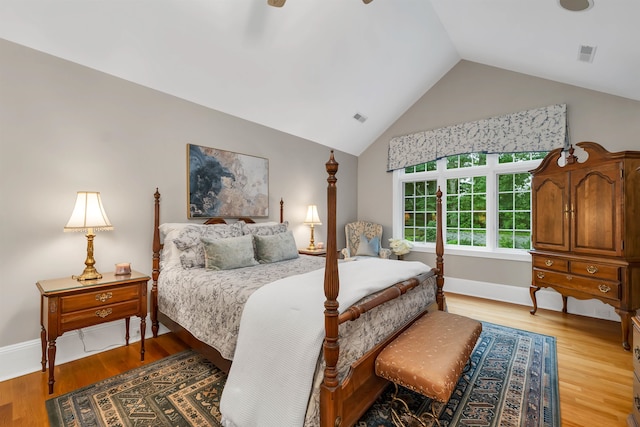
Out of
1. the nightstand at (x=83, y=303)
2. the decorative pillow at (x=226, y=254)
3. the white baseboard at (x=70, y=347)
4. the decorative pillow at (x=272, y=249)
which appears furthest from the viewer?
the decorative pillow at (x=272, y=249)

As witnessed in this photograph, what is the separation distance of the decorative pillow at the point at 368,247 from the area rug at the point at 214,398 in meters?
2.43

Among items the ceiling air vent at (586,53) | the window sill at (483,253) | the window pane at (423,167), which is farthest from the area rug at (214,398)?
the window pane at (423,167)

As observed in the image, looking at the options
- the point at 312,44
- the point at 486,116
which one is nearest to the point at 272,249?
the point at 312,44

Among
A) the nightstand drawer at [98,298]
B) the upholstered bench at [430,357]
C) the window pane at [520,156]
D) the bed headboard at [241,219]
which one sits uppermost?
the window pane at [520,156]

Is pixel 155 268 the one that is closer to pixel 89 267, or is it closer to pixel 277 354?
pixel 89 267

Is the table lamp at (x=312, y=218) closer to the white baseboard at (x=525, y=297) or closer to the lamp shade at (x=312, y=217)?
the lamp shade at (x=312, y=217)

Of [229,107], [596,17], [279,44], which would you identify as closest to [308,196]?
[229,107]

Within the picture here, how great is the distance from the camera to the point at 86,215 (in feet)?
7.56

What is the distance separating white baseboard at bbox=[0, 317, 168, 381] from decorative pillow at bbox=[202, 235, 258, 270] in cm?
107

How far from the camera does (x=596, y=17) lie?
2316 millimetres

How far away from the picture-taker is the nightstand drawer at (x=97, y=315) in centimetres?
213

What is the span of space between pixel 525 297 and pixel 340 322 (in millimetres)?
3732

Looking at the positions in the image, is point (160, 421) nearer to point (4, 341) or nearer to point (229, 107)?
point (4, 341)

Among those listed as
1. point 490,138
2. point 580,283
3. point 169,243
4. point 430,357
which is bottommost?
point 430,357
